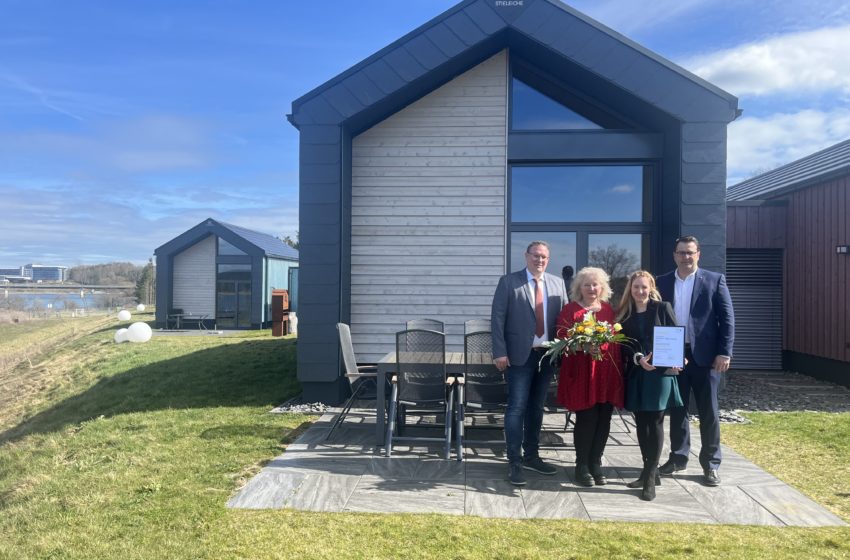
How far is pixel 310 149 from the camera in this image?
6402mm

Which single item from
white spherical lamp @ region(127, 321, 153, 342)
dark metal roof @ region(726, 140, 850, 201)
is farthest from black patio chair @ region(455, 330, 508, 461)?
white spherical lamp @ region(127, 321, 153, 342)

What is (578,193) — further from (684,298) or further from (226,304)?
(226,304)

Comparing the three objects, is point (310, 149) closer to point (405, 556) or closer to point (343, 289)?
point (343, 289)

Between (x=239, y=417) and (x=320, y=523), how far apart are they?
9.95 ft

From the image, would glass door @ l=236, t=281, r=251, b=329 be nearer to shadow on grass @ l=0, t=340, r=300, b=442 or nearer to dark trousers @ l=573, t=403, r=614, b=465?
shadow on grass @ l=0, t=340, r=300, b=442

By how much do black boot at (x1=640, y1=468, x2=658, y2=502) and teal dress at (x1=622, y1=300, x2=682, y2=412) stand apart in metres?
0.46

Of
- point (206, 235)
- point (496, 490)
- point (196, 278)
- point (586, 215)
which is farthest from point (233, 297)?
point (496, 490)

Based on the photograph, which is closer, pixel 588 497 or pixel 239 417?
pixel 588 497

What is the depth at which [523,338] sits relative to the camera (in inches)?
157

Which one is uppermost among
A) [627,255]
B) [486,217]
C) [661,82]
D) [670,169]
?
[661,82]

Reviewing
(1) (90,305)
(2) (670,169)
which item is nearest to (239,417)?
(2) (670,169)

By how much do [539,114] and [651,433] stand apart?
487 cm

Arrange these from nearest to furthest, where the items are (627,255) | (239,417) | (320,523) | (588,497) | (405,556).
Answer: (405,556)
(320,523)
(588,497)
(239,417)
(627,255)

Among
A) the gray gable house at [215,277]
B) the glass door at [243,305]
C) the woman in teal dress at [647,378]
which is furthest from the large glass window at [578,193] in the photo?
the glass door at [243,305]
